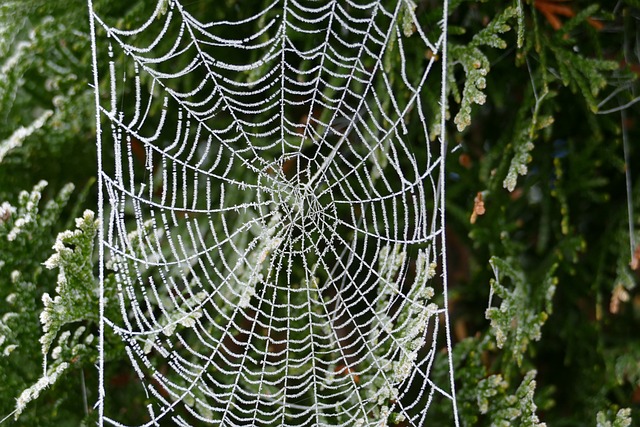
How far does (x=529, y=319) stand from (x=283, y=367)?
36 centimetres

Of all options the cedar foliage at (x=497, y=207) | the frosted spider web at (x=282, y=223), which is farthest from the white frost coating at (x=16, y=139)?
the frosted spider web at (x=282, y=223)

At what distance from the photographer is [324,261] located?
107 cm

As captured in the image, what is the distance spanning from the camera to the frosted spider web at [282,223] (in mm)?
926

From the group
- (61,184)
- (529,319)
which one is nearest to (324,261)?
(529,319)

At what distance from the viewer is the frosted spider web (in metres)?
0.93

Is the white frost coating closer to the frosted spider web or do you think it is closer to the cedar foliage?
the cedar foliage

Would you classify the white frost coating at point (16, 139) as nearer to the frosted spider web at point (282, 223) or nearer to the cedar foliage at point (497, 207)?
the cedar foliage at point (497, 207)

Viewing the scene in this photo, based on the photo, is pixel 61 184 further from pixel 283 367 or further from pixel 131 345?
pixel 283 367

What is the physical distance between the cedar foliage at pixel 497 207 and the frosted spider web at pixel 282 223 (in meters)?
0.04

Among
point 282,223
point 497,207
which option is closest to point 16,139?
point 282,223

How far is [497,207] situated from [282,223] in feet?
1.09

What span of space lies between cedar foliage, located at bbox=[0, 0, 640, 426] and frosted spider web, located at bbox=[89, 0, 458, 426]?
4 centimetres

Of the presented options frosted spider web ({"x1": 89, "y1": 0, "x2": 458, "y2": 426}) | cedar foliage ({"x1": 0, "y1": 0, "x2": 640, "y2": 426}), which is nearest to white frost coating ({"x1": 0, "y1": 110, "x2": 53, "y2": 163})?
cedar foliage ({"x1": 0, "y1": 0, "x2": 640, "y2": 426})

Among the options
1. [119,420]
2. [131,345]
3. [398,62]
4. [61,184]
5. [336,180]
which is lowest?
[119,420]
